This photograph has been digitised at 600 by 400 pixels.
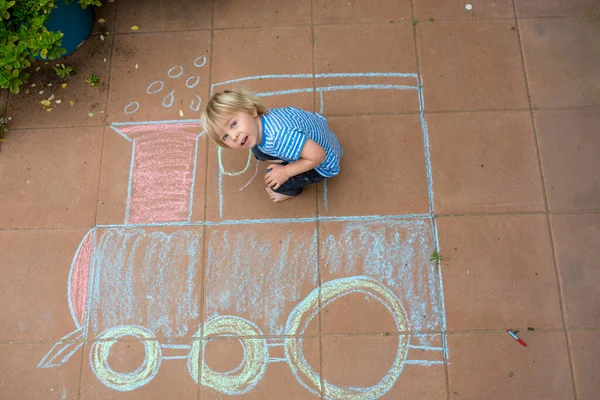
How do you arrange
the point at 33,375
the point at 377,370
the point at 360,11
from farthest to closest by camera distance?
1. the point at 360,11
2. the point at 33,375
3. the point at 377,370

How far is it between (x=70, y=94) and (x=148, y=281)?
174 centimetres

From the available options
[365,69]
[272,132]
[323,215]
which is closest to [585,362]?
[323,215]

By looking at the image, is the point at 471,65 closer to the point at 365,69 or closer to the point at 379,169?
the point at 365,69

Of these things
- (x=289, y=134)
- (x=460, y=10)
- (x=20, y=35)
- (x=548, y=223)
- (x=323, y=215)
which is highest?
(x=460, y=10)

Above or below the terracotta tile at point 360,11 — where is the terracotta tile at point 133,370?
below

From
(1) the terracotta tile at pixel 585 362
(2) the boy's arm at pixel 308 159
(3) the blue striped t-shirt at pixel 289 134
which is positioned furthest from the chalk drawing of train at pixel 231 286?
(1) the terracotta tile at pixel 585 362

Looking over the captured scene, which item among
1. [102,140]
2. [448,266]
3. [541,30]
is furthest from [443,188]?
[102,140]

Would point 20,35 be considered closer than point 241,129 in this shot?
No

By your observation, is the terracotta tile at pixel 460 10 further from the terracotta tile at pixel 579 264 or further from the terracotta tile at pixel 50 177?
the terracotta tile at pixel 50 177

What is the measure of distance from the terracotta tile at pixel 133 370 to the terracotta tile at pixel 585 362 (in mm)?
2486

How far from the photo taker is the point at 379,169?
11.2 ft

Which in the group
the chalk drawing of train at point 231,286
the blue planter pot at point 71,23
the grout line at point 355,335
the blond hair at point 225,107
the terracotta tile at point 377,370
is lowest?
the terracotta tile at point 377,370

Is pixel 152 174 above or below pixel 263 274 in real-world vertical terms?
above

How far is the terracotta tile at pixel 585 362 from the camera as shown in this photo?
9.53 feet
